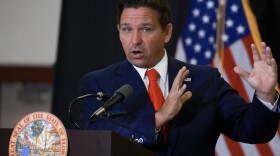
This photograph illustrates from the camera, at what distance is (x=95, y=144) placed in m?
2.05

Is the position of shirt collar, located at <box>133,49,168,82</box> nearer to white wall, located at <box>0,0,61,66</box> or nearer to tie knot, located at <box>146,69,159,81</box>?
tie knot, located at <box>146,69,159,81</box>

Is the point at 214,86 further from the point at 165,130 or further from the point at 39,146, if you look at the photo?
the point at 39,146

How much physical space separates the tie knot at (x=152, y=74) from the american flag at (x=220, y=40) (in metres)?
1.12

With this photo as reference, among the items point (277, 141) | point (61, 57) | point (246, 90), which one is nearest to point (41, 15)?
point (61, 57)

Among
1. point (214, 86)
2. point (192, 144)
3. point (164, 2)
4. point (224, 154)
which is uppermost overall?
point (164, 2)

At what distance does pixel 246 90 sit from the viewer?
12.9 ft

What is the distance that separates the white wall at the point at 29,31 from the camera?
5.34 m

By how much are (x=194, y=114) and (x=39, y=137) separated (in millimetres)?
996

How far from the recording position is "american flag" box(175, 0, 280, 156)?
3979mm

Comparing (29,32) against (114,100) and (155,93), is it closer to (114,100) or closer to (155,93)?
(155,93)

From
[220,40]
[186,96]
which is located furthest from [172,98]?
[220,40]

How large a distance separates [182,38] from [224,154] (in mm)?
841

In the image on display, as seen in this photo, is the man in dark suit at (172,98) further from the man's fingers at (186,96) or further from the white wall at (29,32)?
the white wall at (29,32)

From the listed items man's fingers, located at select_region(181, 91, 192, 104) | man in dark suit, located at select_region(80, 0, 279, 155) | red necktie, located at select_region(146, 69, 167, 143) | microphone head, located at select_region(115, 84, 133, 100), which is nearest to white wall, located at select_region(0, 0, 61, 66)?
man in dark suit, located at select_region(80, 0, 279, 155)
